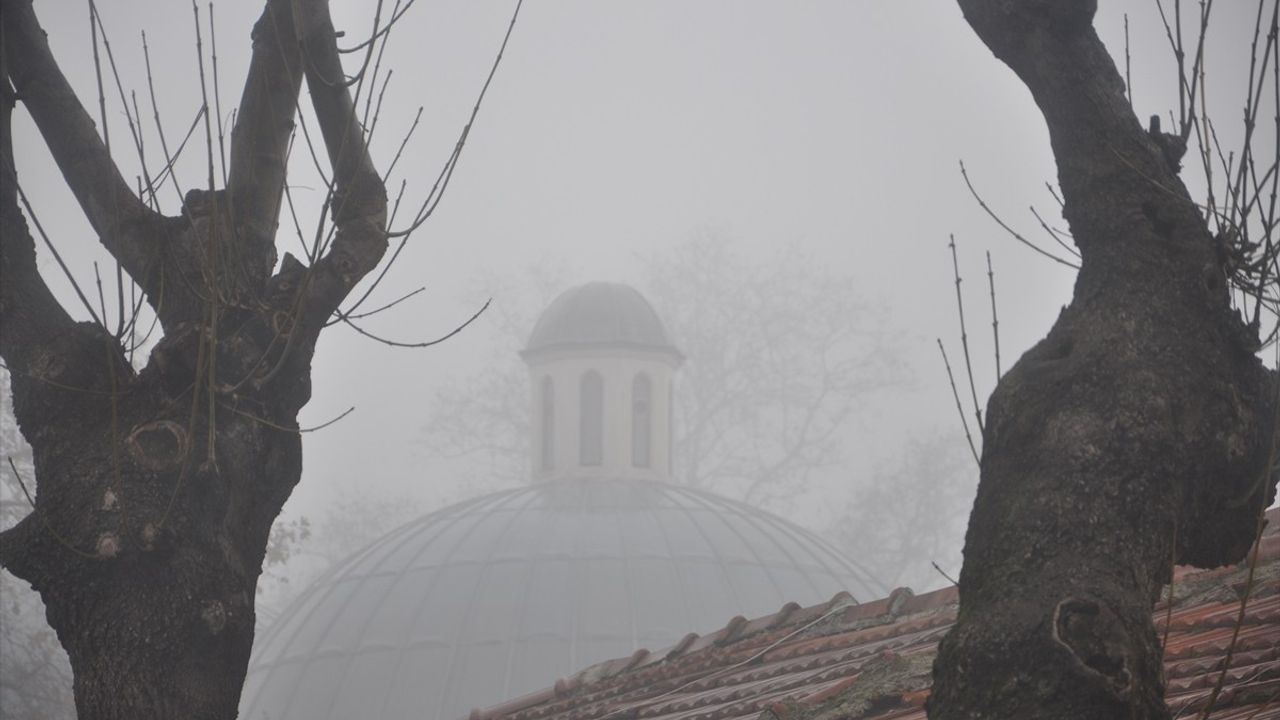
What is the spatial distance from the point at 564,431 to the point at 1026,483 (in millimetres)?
24207

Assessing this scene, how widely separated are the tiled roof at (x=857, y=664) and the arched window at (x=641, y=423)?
1771 cm

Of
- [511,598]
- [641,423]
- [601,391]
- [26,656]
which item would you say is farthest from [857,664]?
[601,391]

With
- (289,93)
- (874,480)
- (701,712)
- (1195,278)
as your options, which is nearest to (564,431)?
(874,480)

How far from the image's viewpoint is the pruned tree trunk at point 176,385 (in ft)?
16.8

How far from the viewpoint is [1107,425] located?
3.88 m

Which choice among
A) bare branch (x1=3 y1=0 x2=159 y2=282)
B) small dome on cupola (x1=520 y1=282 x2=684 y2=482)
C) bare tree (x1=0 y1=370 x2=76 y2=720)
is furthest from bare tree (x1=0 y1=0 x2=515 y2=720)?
small dome on cupola (x1=520 y1=282 x2=684 y2=482)

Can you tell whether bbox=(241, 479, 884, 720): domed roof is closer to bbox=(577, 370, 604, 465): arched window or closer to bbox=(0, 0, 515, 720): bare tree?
bbox=(577, 370, 604, 465): arched window

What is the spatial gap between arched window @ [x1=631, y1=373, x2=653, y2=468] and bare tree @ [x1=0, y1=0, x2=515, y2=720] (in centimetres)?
2232

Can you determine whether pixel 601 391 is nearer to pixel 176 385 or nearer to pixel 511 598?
pixel 511 598

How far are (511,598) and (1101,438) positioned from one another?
61.9 ft

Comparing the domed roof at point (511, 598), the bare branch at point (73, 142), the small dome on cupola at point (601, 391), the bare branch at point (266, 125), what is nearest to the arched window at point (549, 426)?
the small dome on cupola at point (601, 391)

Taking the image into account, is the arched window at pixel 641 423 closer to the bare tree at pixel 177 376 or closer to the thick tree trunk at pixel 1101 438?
the bare tree at pixel 177 376

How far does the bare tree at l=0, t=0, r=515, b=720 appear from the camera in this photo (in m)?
5.12

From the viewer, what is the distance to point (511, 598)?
73.4 feet
